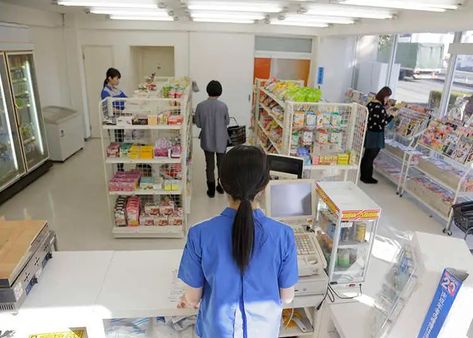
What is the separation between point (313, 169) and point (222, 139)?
57.4 inches

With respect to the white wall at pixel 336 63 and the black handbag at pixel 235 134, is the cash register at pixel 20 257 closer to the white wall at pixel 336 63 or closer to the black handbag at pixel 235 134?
the black handbag at pixel 235 134

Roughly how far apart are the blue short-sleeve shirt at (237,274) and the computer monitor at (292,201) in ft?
2.79

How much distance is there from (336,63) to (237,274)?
8.03 meters

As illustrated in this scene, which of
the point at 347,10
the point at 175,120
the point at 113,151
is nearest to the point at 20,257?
the point at 113,151

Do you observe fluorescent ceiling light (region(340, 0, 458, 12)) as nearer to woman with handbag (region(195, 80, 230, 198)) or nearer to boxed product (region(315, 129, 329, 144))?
boxed product (region(315, 129, 329, 144))

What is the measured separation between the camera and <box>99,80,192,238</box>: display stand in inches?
151

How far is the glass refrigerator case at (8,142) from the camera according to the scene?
511 centimetres

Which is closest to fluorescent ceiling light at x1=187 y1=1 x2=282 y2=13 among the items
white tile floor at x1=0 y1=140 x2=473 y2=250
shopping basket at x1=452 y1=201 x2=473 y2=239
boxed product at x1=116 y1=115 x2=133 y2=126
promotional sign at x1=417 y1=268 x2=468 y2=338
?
boxed product at x1=116 y1=115 x2=133 y2=126

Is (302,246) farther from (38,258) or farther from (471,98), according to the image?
(471,98)

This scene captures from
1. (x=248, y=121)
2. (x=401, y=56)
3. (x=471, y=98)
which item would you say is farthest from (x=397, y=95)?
(x=248, y=121)

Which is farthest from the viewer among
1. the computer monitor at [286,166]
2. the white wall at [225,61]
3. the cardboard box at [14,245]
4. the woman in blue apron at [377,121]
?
the white wall at [225,61]

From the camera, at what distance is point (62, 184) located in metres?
5.73

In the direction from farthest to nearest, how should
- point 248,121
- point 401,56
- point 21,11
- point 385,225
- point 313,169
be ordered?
point 248,121 → point 401,56 → point 21,11 → point 385,225 → point 313,169

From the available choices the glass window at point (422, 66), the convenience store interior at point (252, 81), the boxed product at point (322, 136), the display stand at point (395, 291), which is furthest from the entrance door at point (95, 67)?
the display stand at point (395, 291)
